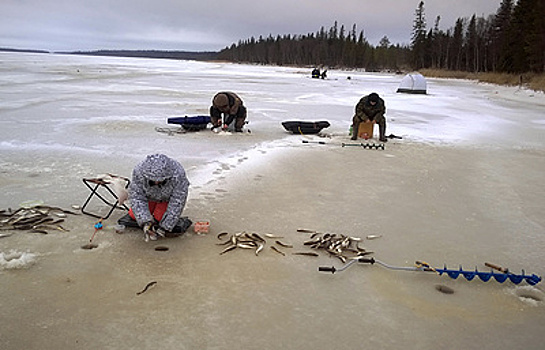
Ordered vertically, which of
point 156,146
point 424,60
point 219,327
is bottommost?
point 219,327

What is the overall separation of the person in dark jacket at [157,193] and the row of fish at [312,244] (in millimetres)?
644

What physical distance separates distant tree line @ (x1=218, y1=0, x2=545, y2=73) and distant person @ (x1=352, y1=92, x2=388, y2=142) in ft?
146

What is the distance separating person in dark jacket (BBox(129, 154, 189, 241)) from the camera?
441 centimetres

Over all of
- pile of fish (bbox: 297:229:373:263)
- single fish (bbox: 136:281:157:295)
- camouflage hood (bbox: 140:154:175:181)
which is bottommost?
single fish (bbox: 136:281:157:295)

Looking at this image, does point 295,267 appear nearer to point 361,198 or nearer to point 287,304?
point 287,304

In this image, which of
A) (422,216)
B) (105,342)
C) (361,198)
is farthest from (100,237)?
(422,216)

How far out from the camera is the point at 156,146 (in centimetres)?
957

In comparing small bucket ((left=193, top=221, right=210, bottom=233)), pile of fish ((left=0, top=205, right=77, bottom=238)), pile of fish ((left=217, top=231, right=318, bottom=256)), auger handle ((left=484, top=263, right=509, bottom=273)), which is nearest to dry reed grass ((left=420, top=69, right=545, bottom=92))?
auger handle ((left=484, top=263, right=509, bottom=273))

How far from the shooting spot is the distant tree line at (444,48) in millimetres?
52812

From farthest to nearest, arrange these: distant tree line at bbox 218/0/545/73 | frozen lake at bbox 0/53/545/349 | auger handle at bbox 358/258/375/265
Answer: distant tree line at bbox 218/0/545/73
auger handle at bbox 358/258/375/265
frozen lake at bbox 0/53/545/349

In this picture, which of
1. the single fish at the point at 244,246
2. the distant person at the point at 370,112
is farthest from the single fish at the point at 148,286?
the distant person at the point at 370,112

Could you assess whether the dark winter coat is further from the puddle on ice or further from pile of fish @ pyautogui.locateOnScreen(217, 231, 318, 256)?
the puddle on ice

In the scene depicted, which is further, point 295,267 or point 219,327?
point 295,267

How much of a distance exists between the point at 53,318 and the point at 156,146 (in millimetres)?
6657
